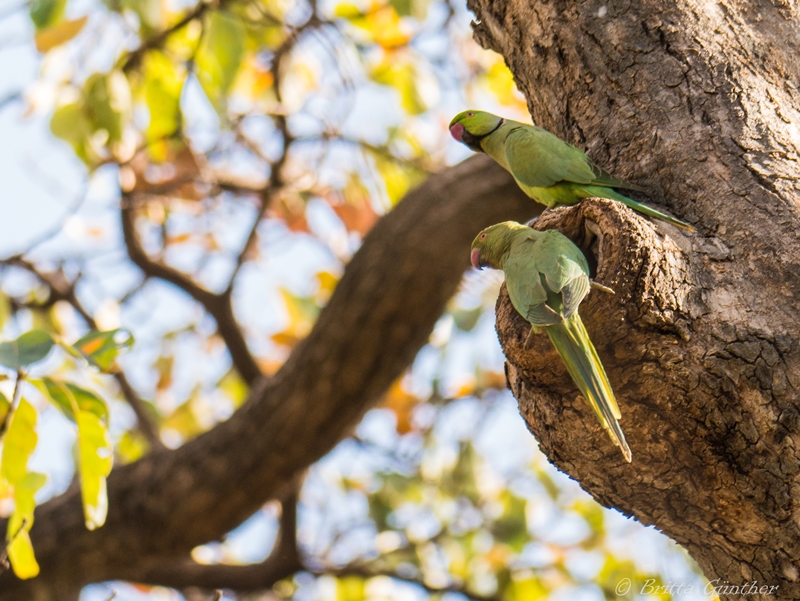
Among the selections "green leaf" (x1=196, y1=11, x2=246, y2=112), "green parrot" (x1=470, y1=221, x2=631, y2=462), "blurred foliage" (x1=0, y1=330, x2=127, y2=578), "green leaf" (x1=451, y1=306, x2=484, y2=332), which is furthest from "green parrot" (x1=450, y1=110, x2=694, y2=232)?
"green leaf" (x1=451, y1=306, x2=484, y2=332)

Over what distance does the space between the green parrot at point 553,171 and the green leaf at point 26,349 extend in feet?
4.85

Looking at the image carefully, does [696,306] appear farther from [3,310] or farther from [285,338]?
[285,338]

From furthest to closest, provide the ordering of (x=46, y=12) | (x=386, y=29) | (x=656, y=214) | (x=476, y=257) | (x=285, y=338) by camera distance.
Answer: (x=285, y=338), (x=386, y=29), (x=46, y=12), (x=476, y=257), (x=656, y=214)

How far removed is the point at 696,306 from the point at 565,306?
1.00ft

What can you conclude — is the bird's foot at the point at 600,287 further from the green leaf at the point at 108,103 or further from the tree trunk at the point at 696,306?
the green leaf at the point at 108,103

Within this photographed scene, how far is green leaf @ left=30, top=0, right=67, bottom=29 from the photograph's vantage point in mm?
3070

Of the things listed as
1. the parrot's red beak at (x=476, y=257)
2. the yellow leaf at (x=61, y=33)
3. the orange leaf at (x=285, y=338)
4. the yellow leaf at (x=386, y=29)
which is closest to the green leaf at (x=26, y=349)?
the parrot's red beak at (x=476, y=257)

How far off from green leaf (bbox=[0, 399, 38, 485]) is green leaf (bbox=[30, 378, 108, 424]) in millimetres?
71

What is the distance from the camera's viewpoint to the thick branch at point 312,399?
11.9 feet

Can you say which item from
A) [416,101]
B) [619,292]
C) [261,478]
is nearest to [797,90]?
[619,292]

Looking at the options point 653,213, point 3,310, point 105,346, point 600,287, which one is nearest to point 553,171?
point 653,213

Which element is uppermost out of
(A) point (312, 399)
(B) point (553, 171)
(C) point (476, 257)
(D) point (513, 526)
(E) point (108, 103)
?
(B) point (553, 171)

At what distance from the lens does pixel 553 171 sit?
79.7 inches

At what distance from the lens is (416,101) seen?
4.25m
